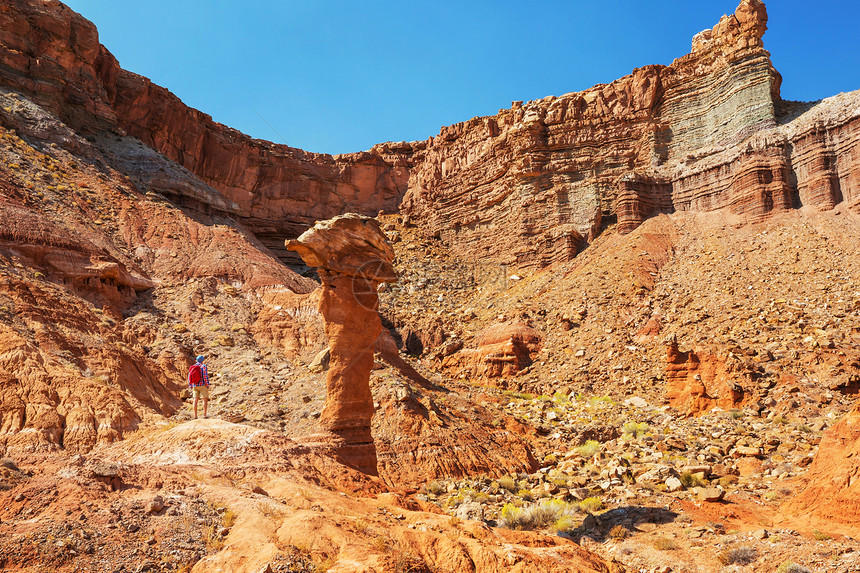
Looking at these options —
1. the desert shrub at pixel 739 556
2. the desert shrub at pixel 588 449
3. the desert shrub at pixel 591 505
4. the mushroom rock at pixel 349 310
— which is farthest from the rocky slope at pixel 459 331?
the mushroom rock at pixel 349 310

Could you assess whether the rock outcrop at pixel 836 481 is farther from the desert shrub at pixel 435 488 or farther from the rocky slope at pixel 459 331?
the desert shrub at pixel 435 488

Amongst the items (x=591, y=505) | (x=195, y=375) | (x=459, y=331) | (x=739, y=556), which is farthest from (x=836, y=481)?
(x=459, y=331)

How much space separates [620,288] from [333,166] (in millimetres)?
34415

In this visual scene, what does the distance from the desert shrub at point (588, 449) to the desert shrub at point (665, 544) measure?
318 inches

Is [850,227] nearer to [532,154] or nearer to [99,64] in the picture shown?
[532,154]

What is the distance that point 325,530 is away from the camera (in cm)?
637

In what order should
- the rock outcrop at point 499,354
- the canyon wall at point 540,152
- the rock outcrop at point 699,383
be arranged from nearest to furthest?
1. the rock outcrop at point 699,383
2. the rock outcrop at point 499,354
3. the canyon wall at point 540,152

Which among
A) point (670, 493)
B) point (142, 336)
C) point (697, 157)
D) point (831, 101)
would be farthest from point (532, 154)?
point (670, 493)

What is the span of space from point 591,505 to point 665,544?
283 cm

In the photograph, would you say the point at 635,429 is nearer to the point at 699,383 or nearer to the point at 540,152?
the point at 699,383

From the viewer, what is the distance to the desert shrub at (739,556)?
828cm

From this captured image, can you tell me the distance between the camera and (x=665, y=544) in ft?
30.8

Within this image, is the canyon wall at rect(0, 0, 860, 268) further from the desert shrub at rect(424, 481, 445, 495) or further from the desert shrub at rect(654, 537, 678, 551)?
the desert shrub at rect(654, 537, 678, 551)

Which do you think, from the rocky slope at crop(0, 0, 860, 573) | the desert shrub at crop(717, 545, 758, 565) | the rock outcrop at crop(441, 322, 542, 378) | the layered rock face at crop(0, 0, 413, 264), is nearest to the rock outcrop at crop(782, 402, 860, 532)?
the rocky slope at crop(0, 0, 860, 573)
